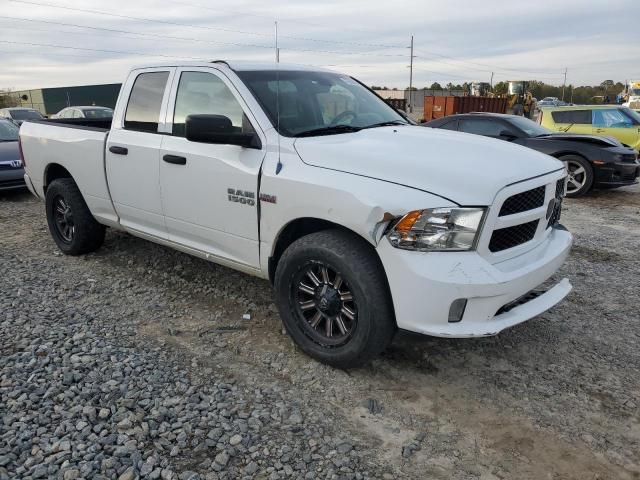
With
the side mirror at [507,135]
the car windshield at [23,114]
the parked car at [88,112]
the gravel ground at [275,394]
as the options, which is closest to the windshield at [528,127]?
the side mirror at [507,135]

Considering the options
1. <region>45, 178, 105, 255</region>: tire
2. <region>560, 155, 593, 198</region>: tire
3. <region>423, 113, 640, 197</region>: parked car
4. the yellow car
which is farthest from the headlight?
the yellow car

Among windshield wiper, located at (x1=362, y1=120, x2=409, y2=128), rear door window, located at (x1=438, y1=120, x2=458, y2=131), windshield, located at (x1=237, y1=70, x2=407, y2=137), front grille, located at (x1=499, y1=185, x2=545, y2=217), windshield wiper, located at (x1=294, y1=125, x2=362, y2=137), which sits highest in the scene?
windshield, located at (x1=237, y1=70, x2=407, y2=137)

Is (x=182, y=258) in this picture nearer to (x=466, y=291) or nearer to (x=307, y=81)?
(x=307, y=81)

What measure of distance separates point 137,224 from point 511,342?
3361 millimetres

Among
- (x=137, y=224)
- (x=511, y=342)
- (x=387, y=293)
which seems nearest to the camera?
(x=387, y=293)

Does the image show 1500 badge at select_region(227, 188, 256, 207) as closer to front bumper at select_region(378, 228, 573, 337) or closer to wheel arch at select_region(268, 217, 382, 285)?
wheel arch at select_region(268, 217, 382, 285)

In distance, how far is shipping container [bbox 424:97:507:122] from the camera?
24.3 m

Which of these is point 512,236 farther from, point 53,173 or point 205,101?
point 53,173

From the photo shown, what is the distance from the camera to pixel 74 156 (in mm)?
5137

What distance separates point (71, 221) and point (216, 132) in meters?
3.00

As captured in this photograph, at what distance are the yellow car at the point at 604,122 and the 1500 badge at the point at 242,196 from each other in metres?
11.0

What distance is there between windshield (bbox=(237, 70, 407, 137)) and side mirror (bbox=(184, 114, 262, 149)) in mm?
234

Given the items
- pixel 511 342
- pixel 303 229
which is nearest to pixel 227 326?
pixel 303 229

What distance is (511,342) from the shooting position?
12.3 feet
